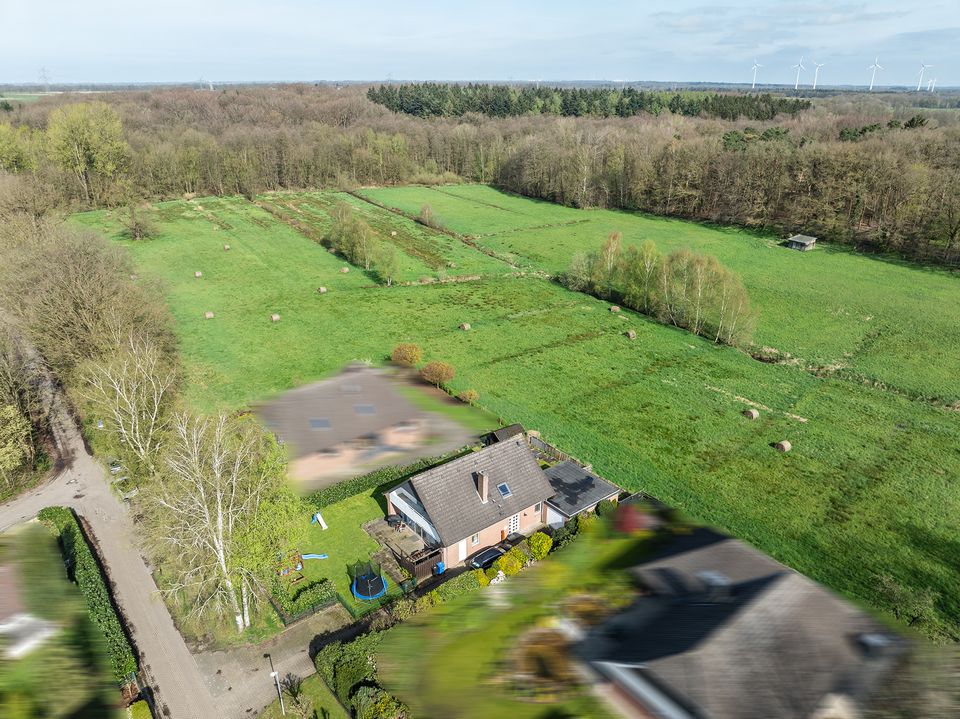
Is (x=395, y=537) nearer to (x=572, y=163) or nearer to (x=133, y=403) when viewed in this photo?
(x=133, y=403)

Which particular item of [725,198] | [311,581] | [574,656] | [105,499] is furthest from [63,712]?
[725,198]

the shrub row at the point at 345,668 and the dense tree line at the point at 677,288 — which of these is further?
the dense tree line at the point at 677,288

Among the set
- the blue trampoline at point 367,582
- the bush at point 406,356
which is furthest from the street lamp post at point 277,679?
the bush at point 406,356

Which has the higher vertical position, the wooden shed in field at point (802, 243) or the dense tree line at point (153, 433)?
the wooden shed in field at point (802, 243)

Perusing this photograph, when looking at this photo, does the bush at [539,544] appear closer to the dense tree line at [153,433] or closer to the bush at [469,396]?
the dense tree line at [153,433]

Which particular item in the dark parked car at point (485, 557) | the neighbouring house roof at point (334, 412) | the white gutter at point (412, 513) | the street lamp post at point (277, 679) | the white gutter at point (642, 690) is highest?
the white gutter at point (642, 690)

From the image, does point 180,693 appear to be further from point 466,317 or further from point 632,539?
point 466,317
